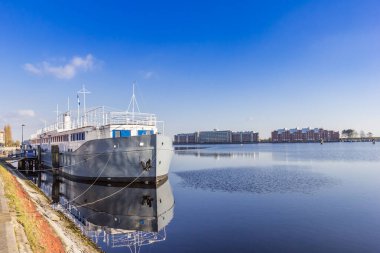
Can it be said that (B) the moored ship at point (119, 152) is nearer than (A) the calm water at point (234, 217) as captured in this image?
No

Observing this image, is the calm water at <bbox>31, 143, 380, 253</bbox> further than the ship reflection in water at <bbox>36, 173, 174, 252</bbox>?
No

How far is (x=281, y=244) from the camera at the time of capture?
14.8 m

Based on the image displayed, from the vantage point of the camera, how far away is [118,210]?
22312 mm

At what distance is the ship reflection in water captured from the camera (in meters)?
16.3

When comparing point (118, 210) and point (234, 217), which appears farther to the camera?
point (118, 210)

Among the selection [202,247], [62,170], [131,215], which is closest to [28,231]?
[202,247]

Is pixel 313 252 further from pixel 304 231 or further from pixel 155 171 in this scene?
pixel 155 171

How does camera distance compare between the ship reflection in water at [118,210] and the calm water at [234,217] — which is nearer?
the calm water at [234,217]

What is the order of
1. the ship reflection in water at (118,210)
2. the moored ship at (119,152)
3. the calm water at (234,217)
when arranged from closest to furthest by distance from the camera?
the calm water at (234,217), the ship reflection in water at (118,210), the moored ship at (119,152)

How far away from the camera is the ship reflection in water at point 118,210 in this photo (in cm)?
1630

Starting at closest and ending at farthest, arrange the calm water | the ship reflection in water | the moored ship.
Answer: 1. the calm water
2. the ship reflection in water
3. the moored ship

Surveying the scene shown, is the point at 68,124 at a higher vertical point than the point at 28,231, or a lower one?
higher

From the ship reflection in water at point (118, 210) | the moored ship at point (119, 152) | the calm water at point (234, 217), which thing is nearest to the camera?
the calm water at point (234, 217)

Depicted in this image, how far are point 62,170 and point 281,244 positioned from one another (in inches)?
1332
